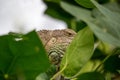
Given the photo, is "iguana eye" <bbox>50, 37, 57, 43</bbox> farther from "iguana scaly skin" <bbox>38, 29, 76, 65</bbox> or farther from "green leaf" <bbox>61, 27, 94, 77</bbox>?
"green leaf" <bbox>61, 27, 94, 77</bbox>

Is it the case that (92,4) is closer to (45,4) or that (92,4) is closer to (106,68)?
(106,68)

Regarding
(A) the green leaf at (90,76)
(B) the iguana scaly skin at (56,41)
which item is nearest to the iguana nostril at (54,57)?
(B) the iguana scaly skin at (56,41)

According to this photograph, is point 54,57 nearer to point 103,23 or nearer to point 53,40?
point 53,40

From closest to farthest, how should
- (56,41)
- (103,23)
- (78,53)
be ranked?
(103,23) → (78,53) → (56,41)

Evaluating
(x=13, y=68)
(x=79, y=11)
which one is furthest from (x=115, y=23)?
(x=13, y=68)

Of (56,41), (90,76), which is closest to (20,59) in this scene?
(90,76)

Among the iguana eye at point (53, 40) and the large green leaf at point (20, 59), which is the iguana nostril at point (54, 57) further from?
the large green leaf at point (20, 59)

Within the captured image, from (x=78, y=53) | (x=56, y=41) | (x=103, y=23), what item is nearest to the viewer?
(x=103, y=23)

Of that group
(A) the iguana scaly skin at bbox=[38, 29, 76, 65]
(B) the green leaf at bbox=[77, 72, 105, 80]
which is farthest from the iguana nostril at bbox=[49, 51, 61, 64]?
(B) the green leaf at bbox=[77, 72, 105, 80]
